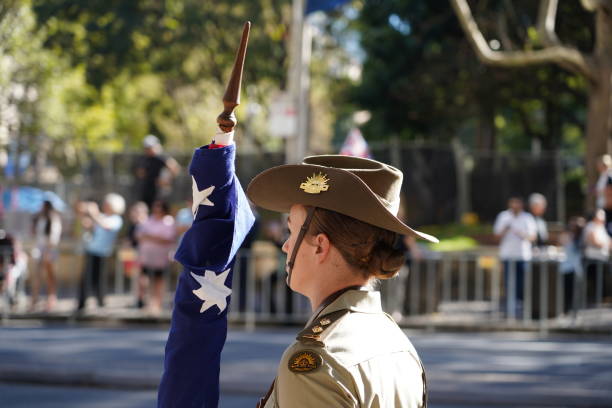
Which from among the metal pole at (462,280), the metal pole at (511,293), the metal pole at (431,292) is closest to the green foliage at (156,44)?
the metal pole at (462,280)

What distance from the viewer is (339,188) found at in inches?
96.4

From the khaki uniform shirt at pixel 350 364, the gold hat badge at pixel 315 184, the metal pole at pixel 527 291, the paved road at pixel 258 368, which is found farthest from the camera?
the metal pole at pixel 527 291

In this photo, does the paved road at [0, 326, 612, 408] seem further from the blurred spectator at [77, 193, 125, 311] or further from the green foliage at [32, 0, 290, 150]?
the green foliage at [32, 0, 290, 150]

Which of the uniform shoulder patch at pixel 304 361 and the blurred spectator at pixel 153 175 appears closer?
the uniform shoulder patch at pixel 304 361

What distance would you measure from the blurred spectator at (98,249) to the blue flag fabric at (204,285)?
11548 millimetres

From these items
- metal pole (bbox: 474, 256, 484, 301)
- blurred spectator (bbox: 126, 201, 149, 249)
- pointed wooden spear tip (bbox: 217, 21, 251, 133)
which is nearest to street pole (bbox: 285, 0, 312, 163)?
blurred spectator (bbox: 126, 201, 149, 249)

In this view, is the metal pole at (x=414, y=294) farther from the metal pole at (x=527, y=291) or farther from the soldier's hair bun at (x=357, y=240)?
the soldier's hair bun at (x=357, y=240)

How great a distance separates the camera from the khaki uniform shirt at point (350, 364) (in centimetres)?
214

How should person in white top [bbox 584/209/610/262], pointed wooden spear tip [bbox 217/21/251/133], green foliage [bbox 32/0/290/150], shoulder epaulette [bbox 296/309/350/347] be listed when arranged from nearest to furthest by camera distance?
1. shoulder epaulette [bbox 296/309/350/347]
2. pointed wooden spear tip [bbox 217/21/251/133]
3. person in white top [bbox 584/209/610/262]
4. green foliage [bbox 32/0/290/150]

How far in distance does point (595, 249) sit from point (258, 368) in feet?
18.2

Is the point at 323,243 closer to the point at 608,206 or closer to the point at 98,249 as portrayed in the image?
the point at 608,206

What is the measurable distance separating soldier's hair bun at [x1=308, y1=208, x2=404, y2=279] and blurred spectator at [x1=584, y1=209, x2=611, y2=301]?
10602 millimetres

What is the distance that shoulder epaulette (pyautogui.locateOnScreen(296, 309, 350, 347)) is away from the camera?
2.25 m

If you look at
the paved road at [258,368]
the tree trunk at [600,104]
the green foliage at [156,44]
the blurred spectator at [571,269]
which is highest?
the green foliage at [156,44]
